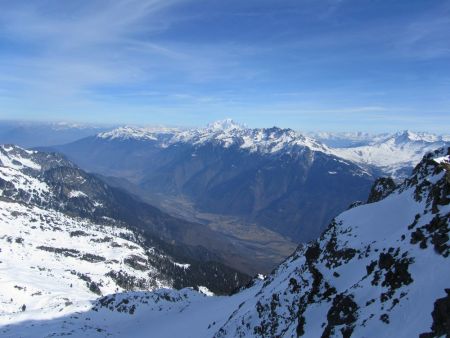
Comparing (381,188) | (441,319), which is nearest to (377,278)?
(441,319)

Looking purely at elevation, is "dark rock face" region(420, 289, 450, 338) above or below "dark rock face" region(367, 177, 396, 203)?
below

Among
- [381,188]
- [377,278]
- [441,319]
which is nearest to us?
[441,319]

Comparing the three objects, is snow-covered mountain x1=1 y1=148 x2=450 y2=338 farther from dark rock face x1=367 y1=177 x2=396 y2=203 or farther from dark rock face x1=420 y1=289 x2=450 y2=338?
dark rock face x1=367 y1=177 x2=396 y2=203

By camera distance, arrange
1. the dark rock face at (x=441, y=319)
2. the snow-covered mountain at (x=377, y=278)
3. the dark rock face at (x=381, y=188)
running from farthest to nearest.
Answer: the dark rock face at (x=381, y=188)
the snow-covered mountain at (x=377, y=278)
the dark rock face at (x=441, y=319)

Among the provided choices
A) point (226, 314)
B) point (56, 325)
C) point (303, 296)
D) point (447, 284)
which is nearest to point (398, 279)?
point (447, 284)

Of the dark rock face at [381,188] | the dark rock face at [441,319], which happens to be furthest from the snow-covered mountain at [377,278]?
the dark rock face at [381,188]

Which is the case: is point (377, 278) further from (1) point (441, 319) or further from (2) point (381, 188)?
(2) point (381, 188)

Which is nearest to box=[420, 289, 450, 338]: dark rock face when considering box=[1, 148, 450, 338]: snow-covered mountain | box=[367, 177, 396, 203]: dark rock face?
box=[1, 148, 450, 338]: snow-covered mountain

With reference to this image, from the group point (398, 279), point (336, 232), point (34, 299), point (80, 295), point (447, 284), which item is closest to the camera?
point (447, 284)

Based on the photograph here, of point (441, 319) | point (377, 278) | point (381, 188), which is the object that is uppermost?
point (381, 188)

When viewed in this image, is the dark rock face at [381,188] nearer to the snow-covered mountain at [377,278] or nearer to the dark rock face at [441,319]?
the snow-covered mountain at [377,278]

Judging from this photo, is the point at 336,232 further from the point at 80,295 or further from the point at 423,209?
the point at 80,295
